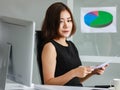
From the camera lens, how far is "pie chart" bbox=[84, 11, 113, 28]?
331 cm

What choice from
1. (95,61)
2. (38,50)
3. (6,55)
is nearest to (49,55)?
(38,50)

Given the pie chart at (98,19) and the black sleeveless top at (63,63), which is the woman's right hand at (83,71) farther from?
the pie chart at (98,19)

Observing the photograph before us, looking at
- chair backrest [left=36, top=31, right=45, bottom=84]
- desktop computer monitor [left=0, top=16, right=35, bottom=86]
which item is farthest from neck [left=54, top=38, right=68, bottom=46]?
desktop computer monitor [left=0, top=16, right=35, bottom=86]

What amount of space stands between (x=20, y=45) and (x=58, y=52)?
707 mm

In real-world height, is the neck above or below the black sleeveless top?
above

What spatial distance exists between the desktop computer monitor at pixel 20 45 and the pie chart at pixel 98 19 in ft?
6.24

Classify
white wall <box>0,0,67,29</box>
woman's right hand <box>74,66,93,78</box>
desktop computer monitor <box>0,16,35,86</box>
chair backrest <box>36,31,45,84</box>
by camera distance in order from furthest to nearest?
white wall <box>0,0,67,29</box>
chair backrest <box>36,31,45,84</box>
woman's right hand <box>74,66,93,78</box>
desktop computer monitor <box>0,16,35,86</box>

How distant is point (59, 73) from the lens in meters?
2.15

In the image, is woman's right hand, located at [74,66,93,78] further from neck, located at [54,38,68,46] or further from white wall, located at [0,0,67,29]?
white wall, located at [0,0,67,29]

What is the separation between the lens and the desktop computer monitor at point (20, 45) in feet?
4.69

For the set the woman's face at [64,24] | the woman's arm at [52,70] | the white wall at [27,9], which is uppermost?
the white wall at [27,9]

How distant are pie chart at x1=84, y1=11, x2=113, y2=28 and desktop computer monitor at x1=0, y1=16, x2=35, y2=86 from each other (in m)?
1.90

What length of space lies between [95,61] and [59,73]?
125 cm

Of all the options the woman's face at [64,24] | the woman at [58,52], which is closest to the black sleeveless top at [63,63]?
the woman at [58,52]
